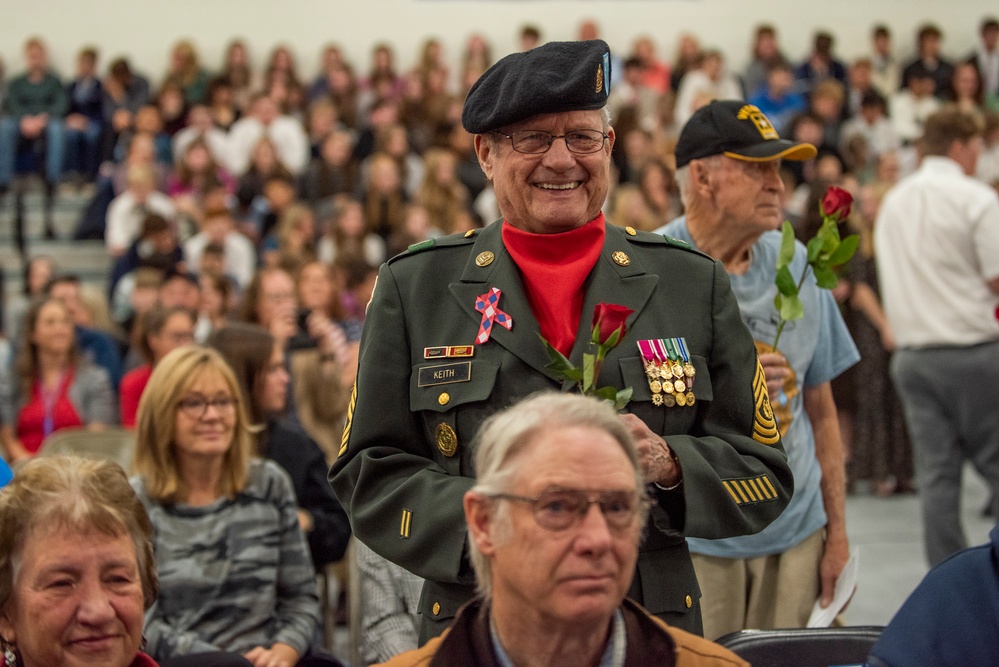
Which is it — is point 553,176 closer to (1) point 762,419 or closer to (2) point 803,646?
(1) point 762,419

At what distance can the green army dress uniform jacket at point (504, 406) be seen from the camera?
1826mm

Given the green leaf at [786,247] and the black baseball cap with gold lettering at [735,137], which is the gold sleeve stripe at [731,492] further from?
the black baseball cap with gold lettering at [735,137]

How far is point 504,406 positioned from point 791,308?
0.85 metres

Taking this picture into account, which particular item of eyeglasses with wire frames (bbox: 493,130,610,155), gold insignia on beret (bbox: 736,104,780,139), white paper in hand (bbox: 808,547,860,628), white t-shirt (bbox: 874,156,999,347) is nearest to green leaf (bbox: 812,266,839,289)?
gold insignia on beret (bbox: 736,104,780,139)

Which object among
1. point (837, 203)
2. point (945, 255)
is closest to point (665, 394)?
point (837, 203)

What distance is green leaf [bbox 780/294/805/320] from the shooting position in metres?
2.50

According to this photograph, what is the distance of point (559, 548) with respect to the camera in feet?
5.10

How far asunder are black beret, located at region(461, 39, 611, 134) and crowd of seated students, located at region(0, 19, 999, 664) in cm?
164

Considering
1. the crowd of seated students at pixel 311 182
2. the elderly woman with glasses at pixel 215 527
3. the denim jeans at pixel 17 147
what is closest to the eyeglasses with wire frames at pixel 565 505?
the elderly woman with glasses at pixel 215 527

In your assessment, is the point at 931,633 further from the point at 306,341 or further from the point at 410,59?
the point at 410,59

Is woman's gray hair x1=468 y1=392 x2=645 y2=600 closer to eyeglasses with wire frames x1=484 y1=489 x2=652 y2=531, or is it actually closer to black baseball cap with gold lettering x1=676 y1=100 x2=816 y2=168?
eyeglasses with wire frames x1=484 y1=489 x2=652 y2=531

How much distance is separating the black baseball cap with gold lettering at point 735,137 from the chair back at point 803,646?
3.34 feet

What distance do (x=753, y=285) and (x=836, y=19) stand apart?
12.8 meters

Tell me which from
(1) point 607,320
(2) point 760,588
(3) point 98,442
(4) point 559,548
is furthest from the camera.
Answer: (3) point 98,442
